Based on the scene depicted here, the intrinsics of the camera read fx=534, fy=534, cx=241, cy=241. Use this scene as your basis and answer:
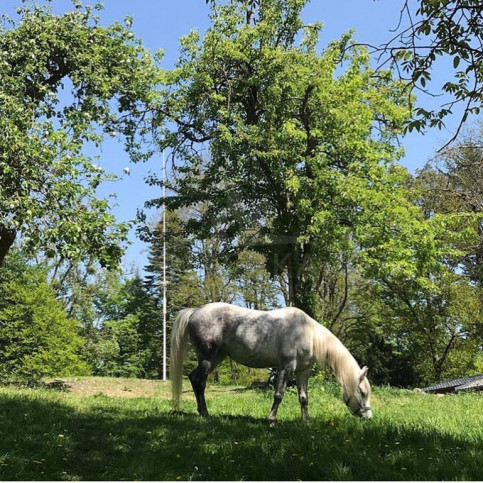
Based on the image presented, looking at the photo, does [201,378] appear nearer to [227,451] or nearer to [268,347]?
[268,347]

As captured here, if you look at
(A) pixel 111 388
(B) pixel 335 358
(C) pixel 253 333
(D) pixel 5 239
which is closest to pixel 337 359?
(B) pixel 335 358

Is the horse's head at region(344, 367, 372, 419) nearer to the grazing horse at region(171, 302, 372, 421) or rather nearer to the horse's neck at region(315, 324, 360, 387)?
the grazing horse at region(171, 302, 372, 421)

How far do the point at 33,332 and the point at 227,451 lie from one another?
31384 mm

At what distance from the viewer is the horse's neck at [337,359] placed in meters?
9.37

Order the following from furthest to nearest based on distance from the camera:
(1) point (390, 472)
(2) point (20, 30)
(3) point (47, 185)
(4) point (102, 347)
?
(4) point (102, 347), (2) point (20, 30), (3) point (47, 185), (1) point (390, 472)

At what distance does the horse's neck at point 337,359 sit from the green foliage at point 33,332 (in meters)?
28.2

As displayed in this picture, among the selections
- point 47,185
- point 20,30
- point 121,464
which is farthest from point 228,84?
point 121,464

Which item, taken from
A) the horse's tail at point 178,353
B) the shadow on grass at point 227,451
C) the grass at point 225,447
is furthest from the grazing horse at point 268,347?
the shadow on grass at point 227,451

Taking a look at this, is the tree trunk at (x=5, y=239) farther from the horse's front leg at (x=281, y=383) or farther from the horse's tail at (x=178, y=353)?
the horse's front leg at (x=281, y=383)

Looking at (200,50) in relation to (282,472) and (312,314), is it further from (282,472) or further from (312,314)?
(282,472)

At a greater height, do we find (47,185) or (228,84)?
(228,84)

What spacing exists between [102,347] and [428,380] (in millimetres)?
25955

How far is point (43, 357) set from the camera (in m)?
34.0

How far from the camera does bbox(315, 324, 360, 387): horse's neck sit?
937 cm
